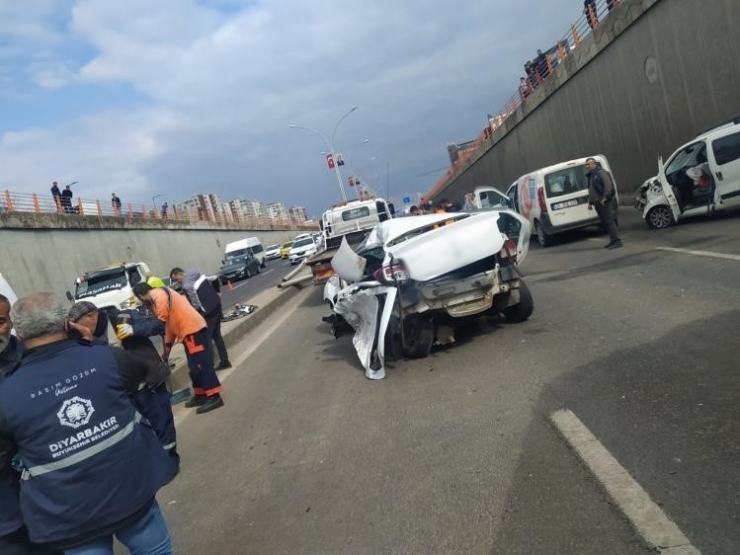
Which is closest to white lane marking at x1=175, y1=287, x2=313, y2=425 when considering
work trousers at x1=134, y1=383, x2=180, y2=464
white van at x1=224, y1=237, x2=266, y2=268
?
work trousers at x1=134, y1=383, x2=180, y2=464

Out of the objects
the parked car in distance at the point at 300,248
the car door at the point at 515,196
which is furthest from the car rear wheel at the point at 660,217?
the parked car in distance at the point at 300,248

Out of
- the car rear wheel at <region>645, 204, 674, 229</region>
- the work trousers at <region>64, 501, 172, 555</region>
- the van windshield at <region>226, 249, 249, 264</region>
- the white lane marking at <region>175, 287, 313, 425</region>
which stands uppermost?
the van windshield at <region>226, 249, 249, 264</region>

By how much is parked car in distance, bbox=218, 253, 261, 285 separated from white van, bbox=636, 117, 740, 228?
27409 millimetres

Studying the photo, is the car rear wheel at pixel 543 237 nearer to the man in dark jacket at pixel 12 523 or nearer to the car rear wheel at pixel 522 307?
the car rear wheel at pixel 522 307

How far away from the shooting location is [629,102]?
20406 mm

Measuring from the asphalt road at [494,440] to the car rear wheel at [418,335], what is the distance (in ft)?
0.65

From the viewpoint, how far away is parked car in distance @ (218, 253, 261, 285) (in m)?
37.7

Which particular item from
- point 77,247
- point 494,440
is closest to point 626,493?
point 494,440

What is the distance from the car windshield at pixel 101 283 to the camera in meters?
20.7

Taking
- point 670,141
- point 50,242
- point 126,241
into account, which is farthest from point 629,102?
point 126,241

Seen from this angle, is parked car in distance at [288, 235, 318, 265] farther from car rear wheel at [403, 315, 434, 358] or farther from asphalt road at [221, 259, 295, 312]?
car rear wheel at [403, 315, 434, 358]

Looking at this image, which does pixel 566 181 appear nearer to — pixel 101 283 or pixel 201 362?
pixel 201 362

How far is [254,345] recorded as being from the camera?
11.4m

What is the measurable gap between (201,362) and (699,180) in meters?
9.94
